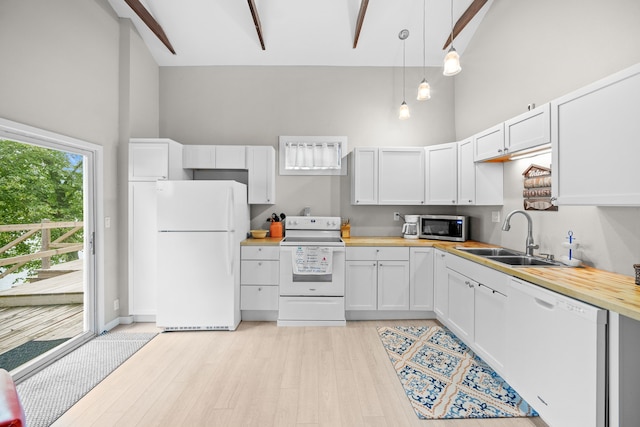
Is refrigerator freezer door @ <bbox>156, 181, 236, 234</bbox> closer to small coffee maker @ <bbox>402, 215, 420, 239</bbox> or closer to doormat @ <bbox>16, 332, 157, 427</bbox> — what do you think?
doormat @ <bbox>16, 332, 157, 427</bbox>

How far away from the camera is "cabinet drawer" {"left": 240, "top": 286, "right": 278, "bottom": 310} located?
3502 mm

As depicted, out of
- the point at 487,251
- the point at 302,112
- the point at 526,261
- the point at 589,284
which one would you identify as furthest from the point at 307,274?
the point at 589,284

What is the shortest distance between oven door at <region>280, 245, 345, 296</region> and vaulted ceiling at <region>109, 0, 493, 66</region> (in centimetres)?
260

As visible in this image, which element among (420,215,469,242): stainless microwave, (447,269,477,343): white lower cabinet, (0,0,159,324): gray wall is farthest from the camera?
(420,215,469,242): stainless microwave

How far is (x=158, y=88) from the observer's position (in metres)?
4.12

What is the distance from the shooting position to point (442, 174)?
3684 millimetres

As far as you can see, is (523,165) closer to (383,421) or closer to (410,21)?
(410,21)

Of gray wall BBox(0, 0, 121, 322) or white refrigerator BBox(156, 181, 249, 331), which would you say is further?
white refrigerator BBox(156, 181, 249, 331)

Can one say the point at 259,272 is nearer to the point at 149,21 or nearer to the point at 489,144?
the point at 489,144

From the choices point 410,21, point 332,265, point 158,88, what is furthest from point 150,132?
point 410,21

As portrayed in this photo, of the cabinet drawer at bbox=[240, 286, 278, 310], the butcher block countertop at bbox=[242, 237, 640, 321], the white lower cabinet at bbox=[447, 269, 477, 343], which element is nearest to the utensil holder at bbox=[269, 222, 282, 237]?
the cabinet drawer at bbox=[240, 286, 278, 310]

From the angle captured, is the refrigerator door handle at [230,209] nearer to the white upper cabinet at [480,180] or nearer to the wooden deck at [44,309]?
the wooden deck at [44,309]

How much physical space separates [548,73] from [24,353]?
5.11 metres

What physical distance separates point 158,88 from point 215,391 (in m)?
3.89
